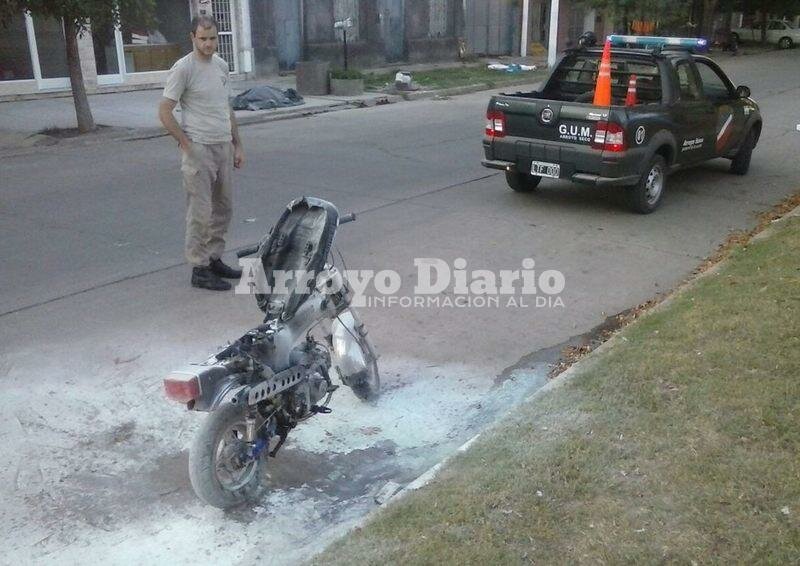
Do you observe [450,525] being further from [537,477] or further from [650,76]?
[650,76]

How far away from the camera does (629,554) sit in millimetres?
3223

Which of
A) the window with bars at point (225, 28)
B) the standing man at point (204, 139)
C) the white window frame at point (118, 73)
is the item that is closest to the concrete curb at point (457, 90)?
the window with bars at point (225, 28)

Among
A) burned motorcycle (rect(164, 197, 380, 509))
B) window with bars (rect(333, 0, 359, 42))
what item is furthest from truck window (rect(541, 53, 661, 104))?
window with bars (rect(333, 0, 359, 42))

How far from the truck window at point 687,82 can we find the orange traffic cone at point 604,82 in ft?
3.00

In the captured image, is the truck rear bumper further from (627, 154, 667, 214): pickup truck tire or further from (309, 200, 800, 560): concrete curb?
(309, 200, 800, 560): concrete curb

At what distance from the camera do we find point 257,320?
605cm

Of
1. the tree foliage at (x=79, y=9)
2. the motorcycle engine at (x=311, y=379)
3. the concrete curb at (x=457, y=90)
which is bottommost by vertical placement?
the concrete curb at (x=457, y=90)

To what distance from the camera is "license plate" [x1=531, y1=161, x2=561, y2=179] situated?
29.3 ft

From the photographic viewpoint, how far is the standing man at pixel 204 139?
239 inches

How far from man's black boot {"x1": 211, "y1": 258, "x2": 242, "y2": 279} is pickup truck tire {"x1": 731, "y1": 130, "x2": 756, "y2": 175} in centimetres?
726

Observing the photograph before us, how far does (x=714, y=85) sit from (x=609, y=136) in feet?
9.81

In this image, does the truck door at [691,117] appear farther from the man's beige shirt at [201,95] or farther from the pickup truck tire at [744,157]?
the man's beige shirt at [201,95]

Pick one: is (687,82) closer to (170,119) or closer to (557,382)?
(557,382)

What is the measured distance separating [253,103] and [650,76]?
1029 cm
